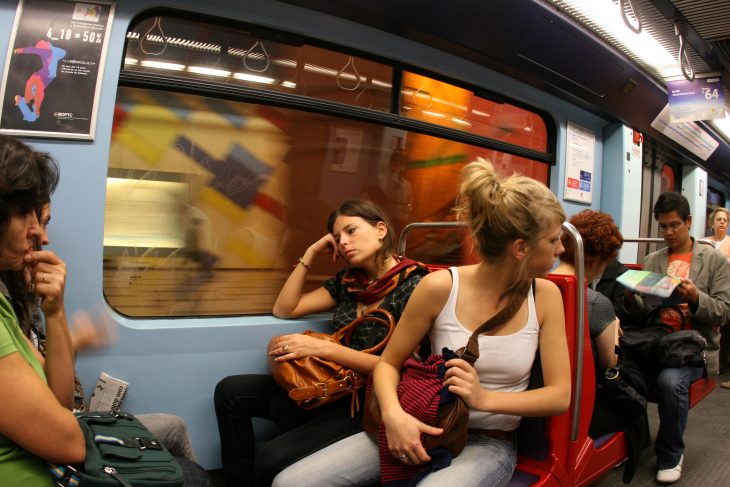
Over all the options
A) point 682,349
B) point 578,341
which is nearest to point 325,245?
point 578,341

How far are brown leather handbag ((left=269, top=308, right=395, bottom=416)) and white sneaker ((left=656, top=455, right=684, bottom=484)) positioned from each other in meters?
1.84

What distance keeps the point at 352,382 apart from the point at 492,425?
1.82 ft

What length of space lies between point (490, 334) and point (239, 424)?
3.92 ft

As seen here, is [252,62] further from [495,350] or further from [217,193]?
[495,350]

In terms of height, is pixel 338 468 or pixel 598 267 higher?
pixel 598 267

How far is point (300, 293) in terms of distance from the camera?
2.46 metres

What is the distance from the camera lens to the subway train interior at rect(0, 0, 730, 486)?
6.82ft

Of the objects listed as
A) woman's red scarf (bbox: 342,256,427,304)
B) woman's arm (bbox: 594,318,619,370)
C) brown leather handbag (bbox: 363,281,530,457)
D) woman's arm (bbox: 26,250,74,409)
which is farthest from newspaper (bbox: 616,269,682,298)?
woman's arm (bbox: 26,250,74,409)

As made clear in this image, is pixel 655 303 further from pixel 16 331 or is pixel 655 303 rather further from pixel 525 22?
pixel 16 331

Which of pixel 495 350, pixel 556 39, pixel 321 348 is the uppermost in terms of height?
pixel 556 39

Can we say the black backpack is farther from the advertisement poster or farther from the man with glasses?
the advertisement poster

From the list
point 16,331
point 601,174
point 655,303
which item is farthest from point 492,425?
point 601,174

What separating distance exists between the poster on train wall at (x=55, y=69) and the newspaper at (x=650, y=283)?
261cm

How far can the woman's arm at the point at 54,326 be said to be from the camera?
1.39 m
